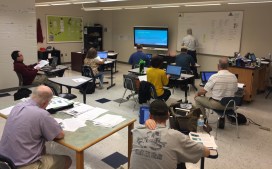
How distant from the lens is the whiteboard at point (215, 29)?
7.50m

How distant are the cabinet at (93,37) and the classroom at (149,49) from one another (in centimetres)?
22

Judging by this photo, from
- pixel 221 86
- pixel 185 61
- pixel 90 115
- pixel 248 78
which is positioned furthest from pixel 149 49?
pixel 90 115

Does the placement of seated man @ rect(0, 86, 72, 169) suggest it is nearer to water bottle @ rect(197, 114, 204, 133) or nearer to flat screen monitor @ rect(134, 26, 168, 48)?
water bottle @ rect(197, 114, 204, 133)

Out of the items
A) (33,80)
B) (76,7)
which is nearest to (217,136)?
(33,80)

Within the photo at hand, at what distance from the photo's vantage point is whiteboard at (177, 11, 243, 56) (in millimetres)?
7504

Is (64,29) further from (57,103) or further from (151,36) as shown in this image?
(57,103)

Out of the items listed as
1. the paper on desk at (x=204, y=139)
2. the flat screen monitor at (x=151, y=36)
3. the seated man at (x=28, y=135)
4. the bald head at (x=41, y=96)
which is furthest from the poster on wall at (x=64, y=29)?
the paper on desk at (x=204, y=139)

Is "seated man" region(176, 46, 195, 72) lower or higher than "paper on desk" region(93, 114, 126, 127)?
higher

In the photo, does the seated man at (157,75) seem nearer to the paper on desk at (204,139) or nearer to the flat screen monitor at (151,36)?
the paper on desk at (204,139)

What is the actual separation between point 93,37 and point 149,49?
2.95m

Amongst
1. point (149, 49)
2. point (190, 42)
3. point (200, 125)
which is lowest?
point (200, 125)

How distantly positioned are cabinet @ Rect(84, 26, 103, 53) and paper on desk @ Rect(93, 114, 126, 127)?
27.8ft

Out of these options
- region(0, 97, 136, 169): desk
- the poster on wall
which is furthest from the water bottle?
the poster on wall

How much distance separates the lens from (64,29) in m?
10.2
